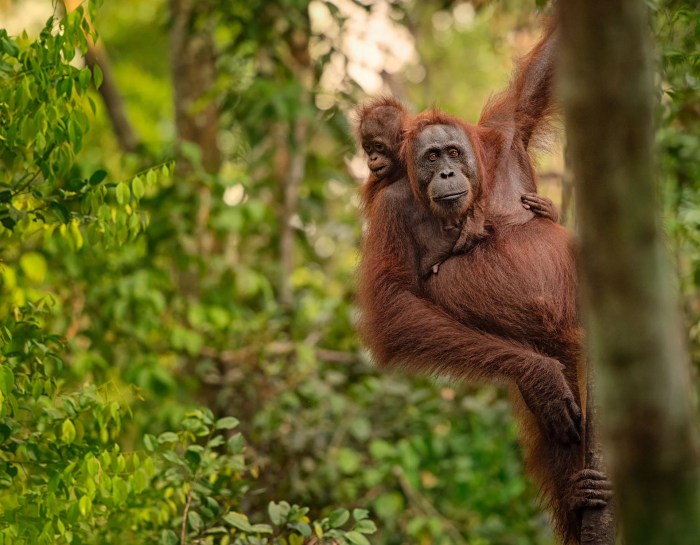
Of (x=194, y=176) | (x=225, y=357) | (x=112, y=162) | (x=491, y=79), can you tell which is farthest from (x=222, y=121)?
(x=491, y=79)

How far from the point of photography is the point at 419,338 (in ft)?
13.9

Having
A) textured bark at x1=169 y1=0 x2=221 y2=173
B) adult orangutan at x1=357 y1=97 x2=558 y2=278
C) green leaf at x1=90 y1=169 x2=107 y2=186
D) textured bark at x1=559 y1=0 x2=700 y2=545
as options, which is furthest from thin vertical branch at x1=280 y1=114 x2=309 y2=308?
textured bark at x1=559 y1=0 x2=700 y2=545

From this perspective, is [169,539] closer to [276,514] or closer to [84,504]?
[276,514]

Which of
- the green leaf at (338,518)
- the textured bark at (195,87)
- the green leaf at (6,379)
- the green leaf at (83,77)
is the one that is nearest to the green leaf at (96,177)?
the green leaf at (83,77)

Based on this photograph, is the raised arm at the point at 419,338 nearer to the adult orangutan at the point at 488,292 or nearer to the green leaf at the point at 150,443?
the adult orangutan at the point at 488,292

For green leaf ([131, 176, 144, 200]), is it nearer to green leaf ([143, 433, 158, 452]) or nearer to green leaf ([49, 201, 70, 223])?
green leaf ([49, 201, 70, 223])

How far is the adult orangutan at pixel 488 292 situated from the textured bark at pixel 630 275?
224 centimetres

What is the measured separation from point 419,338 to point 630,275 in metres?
2.58

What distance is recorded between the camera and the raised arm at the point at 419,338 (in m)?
3.91

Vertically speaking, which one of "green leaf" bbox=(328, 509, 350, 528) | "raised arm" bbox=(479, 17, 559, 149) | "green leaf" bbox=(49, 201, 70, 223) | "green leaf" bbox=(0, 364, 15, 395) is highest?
"raised arm" bbox=(479, 17, 559, 149)

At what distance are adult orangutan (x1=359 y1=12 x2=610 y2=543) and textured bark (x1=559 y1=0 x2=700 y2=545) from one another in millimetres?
2242

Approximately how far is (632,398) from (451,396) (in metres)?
6.05

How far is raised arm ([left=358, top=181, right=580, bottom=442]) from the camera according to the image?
391 cm

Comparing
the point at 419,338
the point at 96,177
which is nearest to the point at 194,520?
the point at 419,338
